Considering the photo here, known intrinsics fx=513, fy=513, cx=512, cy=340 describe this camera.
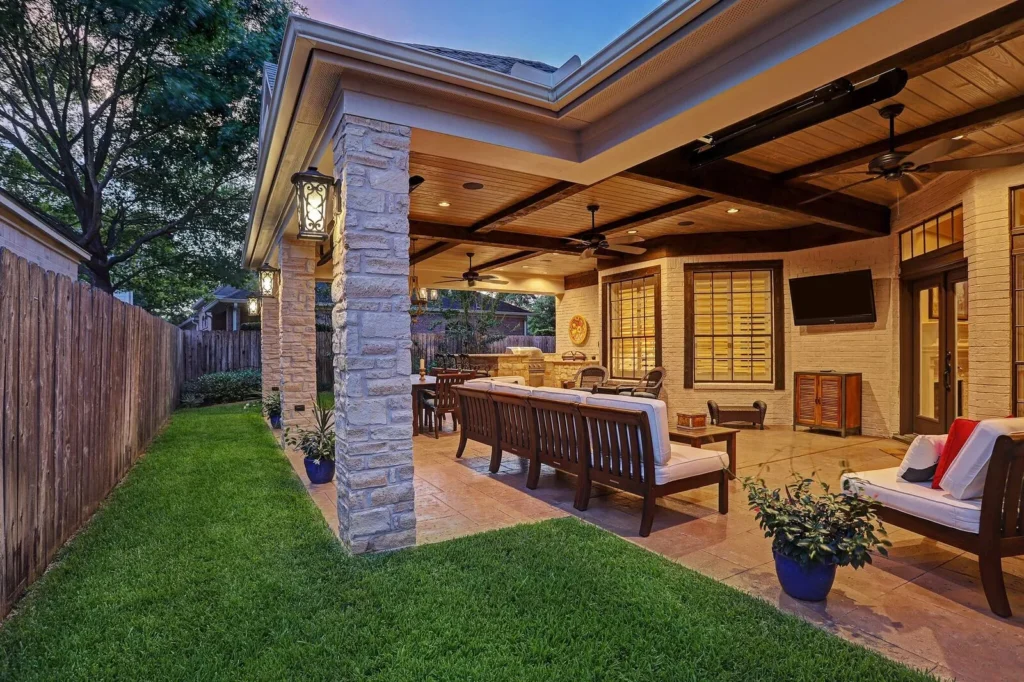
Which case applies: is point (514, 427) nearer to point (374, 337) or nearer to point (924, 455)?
point (374, 337)

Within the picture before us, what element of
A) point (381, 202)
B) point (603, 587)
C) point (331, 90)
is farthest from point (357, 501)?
point (331, 90)

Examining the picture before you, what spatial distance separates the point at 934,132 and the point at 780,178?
1269mm

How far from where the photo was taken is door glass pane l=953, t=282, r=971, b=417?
220 inches

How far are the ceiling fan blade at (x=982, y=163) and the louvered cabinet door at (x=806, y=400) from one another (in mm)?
4057

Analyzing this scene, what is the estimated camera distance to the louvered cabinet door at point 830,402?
689cm

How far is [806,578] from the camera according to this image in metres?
2.48

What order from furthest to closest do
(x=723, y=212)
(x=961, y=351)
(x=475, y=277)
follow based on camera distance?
(x=475, y=277) < (x=723, y=212) < (x=961, y=351)

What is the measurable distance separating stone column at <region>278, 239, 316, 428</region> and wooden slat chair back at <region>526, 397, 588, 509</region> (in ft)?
10.2

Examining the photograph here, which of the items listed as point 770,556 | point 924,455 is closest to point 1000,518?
point 924,455

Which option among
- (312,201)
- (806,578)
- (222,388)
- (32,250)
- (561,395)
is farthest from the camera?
(222,388)

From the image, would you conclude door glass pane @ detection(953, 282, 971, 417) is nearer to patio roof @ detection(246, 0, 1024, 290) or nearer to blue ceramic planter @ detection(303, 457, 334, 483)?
patio roof @ detection(246, 0, 1024, 290)

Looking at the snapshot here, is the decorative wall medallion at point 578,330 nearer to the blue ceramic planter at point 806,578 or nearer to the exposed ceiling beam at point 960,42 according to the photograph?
the exposed ceiling beam at point 960,42

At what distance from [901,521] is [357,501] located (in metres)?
3.03

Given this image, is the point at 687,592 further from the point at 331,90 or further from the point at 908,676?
the point at 331,90
